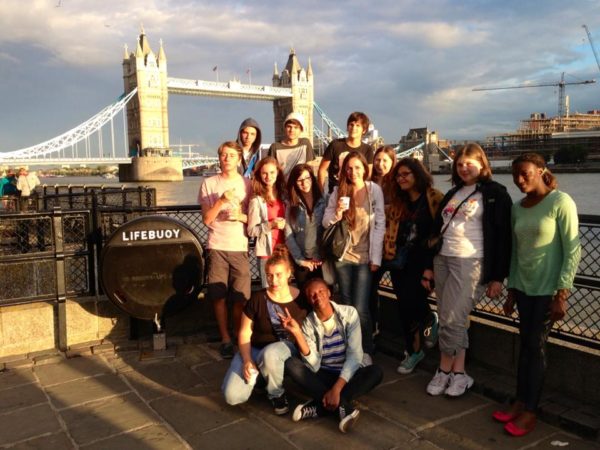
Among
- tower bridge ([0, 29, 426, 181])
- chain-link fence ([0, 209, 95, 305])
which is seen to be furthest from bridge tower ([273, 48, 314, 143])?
chain-link fence ([0, 209, 95, 305])

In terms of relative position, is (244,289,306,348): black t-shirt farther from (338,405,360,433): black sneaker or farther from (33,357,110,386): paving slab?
(33,357,110,386): paving slab

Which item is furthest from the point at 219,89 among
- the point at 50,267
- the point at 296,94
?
the point at 50,267

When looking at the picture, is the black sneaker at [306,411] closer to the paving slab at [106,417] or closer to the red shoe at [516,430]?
the paving slab at [106,417]

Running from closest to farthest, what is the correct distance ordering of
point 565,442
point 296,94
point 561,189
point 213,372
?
1. point 565,442
2. point 213,372
3. point 561,189
4. point 296,94

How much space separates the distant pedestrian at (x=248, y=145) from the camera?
4.14 metres

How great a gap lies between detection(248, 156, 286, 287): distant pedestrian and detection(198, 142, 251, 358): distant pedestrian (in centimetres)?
12

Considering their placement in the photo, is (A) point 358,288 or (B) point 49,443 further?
(A) point 358,288

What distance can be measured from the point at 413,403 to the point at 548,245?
3.85 feet

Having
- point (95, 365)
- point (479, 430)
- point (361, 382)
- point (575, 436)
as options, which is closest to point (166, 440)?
point (361, 382)

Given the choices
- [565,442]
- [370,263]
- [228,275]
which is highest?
[370,263]

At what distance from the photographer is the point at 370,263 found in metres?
3.45

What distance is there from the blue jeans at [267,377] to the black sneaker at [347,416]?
383 millimetres

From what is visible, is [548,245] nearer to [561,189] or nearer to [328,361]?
[328,361]

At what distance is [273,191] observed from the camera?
3668mm
